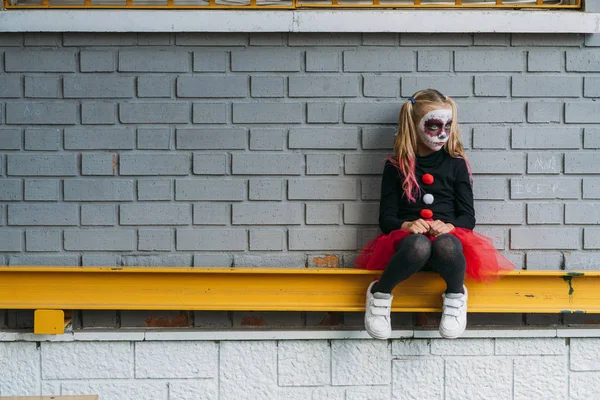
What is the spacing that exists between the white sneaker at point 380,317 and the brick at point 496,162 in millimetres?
859

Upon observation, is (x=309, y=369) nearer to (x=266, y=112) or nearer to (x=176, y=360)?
(x=176, y=360)

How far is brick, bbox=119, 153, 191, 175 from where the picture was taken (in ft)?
12.3

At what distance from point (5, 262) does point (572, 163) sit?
9.96 ft

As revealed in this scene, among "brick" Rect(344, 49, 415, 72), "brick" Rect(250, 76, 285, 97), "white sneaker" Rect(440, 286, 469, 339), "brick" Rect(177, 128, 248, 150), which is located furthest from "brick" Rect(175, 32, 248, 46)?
"white sneaker" Rect(440, 286, 469, 339)

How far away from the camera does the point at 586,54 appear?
12.4 feet

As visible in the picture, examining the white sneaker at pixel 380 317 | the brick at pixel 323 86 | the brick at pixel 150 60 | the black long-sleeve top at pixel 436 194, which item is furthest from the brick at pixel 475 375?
the brick at pixel 150 60

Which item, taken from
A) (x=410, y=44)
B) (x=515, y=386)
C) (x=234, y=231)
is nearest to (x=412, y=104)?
(x=410, y=44)

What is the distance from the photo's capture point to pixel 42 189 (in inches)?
148

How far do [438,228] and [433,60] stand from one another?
920 mm

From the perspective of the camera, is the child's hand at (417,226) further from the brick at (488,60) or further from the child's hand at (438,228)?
the brick at (488,60)

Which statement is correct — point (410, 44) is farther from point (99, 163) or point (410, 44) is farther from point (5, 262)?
point (5, 262)

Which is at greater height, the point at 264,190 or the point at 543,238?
the point at 264,190

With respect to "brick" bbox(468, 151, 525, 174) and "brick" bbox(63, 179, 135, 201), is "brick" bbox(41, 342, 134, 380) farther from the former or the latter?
"brick" bbox(468, 151, 525, 174)

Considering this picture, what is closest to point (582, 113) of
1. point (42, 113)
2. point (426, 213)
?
point (426, 213)
